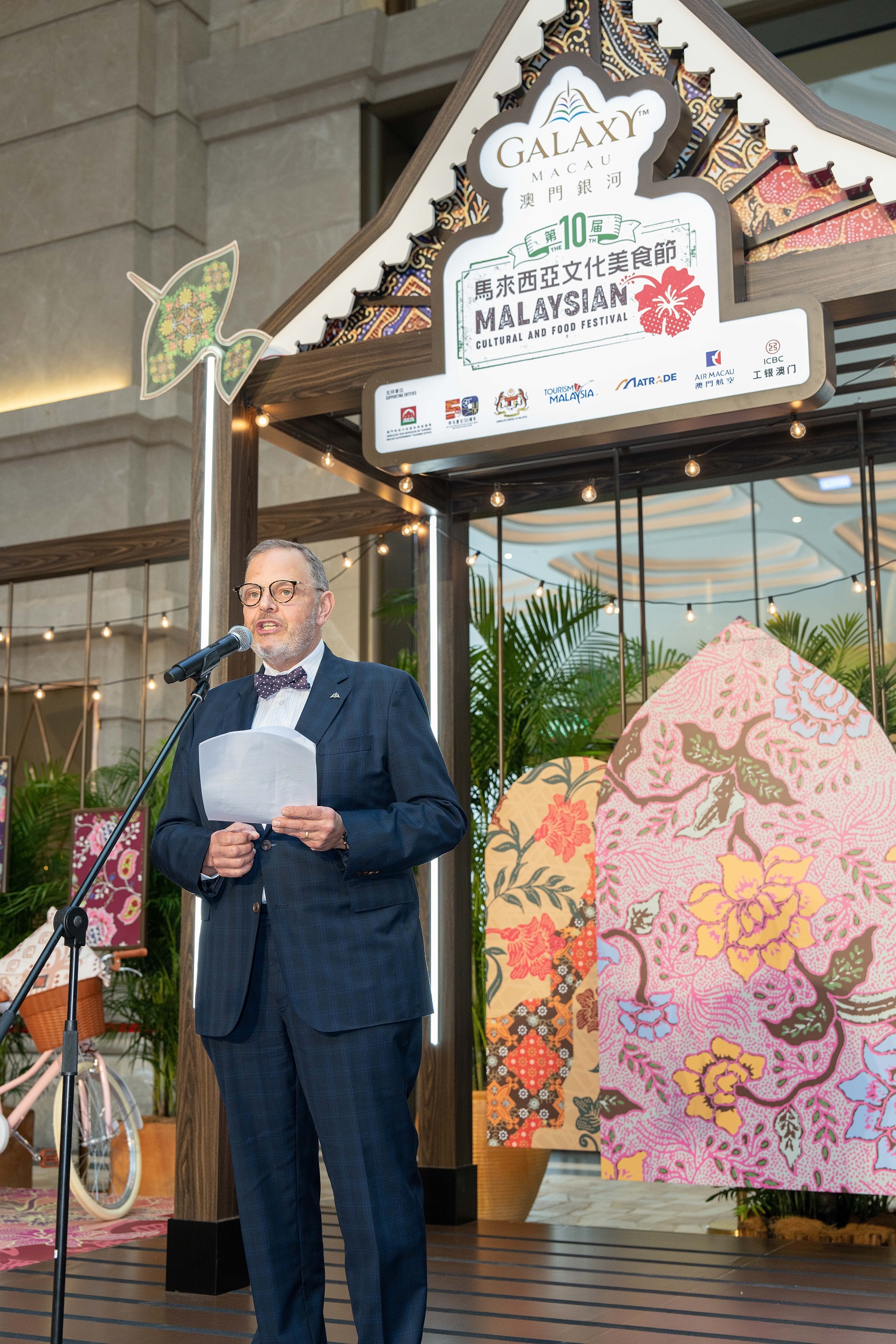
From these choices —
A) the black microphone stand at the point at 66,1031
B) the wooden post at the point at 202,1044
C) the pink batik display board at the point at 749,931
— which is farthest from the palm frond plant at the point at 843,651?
the black microphone stand at the point at 66,1031

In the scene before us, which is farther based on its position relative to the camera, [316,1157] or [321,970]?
[316,1157]

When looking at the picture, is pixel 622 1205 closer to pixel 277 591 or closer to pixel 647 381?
pixel 647 381

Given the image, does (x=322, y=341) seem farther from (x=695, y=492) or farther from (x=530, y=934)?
(x=695, y=492)

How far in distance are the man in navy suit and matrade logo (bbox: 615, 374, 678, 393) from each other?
1.21 metres

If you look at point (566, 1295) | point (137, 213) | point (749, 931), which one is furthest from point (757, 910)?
point (137, 213)

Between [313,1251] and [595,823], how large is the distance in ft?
5.84

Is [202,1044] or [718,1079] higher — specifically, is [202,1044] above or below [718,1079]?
above

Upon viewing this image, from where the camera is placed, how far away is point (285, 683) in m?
2.64

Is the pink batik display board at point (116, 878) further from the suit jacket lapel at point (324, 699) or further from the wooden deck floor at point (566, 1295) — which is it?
the suit jacket lapel at point (324, 699)

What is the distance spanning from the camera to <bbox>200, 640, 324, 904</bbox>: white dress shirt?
2.66 m

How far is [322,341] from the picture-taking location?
399cm

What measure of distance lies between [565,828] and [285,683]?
78.1 inches

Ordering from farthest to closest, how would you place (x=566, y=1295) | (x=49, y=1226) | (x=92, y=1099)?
(x=92, y=1099) < (x=49, y=1226) < (x=566, y=1295)

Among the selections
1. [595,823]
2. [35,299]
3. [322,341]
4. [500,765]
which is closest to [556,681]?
[500,765]
